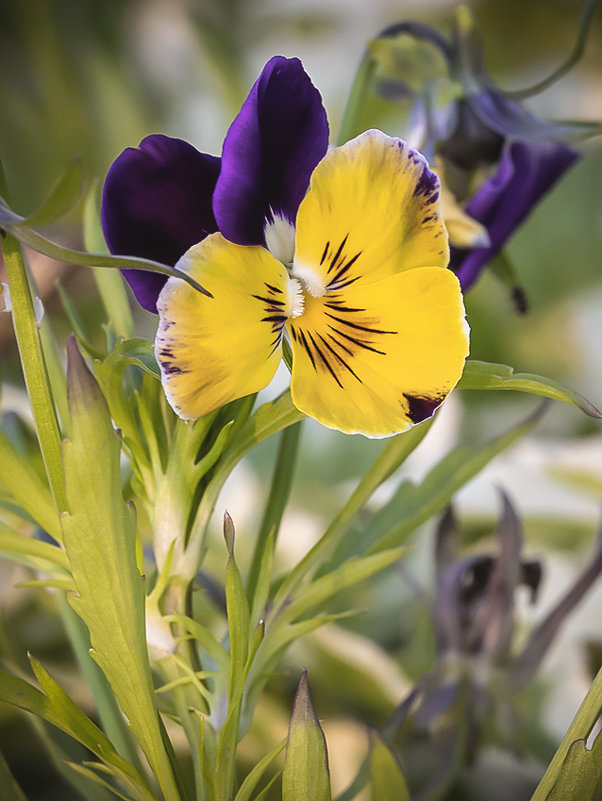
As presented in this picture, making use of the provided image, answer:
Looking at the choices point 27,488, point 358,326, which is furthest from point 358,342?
point 27,488

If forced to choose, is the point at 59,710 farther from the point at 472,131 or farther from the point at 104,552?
the point at 472,131

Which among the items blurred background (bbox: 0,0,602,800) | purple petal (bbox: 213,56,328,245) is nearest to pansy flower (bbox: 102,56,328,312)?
purple petal (bbox: 213,56,328,245)

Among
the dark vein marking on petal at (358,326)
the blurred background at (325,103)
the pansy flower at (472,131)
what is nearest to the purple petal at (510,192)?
the pansy flower at (472,131)

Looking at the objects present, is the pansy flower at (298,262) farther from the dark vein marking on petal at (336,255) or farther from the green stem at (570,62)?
the green stem at (570,62)

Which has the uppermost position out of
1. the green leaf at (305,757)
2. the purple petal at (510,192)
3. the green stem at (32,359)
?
the purple petal at (510,192)

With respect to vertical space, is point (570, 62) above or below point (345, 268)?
above

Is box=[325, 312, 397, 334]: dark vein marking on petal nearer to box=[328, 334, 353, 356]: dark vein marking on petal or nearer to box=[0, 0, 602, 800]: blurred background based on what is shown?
box=[328, 334, 353, 356]: dark vein marking on petal
